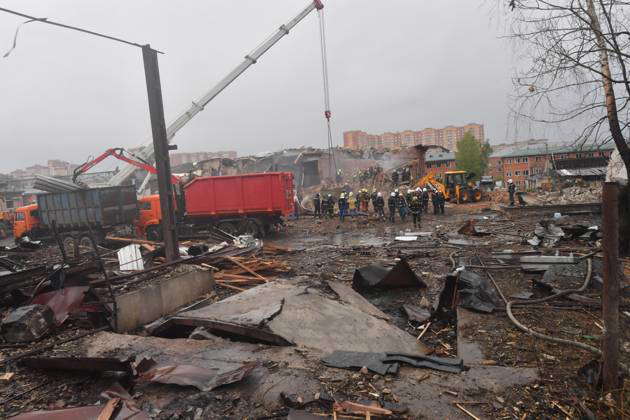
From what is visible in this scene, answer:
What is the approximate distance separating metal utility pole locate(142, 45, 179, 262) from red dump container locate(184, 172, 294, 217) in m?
7.69

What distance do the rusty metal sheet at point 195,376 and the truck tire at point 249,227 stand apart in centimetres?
1211

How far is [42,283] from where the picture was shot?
5672 millimetres

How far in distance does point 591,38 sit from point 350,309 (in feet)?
13.9

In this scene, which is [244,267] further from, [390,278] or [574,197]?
[574,197]

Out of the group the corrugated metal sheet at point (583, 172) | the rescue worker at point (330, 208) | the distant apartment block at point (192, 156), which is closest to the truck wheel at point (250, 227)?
the rescue worker at point (330, 208)

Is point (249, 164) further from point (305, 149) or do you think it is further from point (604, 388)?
point (604, 388)

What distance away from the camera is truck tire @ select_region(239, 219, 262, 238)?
1543cm

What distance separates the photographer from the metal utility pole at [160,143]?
720 cm

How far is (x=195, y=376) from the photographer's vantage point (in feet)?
10.5

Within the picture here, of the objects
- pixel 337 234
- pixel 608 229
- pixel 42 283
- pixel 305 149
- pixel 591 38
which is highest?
pixel 305 149

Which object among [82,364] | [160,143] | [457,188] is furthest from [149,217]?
[457,188]

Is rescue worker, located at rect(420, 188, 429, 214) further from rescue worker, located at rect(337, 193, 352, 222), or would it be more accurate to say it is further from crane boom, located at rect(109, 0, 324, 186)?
crane boom, located at rect(109, 0, 324, 186)

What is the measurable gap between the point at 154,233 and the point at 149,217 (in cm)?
72

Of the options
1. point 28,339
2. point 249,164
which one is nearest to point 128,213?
point 28,339
